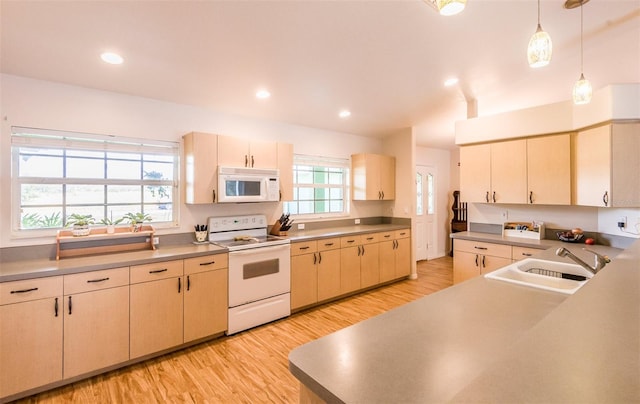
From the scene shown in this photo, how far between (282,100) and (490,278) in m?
2.60

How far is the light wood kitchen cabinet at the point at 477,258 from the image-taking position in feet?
10.9

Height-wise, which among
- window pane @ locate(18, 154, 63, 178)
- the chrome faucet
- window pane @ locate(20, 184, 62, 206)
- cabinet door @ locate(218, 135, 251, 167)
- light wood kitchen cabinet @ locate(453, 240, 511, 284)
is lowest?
light wood kitchen cabinet @ locate(453, 240, 511, 284)

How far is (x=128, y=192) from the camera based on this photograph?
3.05 metres

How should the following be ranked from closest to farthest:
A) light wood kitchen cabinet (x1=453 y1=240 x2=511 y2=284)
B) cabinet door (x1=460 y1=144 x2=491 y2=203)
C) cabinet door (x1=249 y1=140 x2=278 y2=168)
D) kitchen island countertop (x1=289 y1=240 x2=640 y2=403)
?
kitchen island countertop (x1=289 y1=240 x2=640 y2=403), light wood kitchen cabinet (x1=453 y1=240 x2=511 y2=284), cabinet door (x1=249 y1=140 x2=278 y2=168), cabinet door (x1=460 y1=144 x2=491 y2=203)

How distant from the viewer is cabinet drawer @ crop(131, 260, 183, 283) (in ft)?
8.12

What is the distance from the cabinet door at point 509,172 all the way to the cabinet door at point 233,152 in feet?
9.92

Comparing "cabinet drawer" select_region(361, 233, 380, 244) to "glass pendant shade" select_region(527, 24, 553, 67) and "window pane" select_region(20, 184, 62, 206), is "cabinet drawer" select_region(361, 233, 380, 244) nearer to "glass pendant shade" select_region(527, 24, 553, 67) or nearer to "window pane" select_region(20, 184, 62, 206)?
"glass pendant shade" select_region(527, 24, 553, 67)

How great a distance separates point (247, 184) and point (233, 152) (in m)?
0.40

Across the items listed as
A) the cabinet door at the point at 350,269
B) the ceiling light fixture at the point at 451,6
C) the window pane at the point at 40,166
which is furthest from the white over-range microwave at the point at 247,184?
the ceiling light fixture at the point at 451,6

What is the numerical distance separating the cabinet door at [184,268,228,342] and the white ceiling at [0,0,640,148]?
1870mm

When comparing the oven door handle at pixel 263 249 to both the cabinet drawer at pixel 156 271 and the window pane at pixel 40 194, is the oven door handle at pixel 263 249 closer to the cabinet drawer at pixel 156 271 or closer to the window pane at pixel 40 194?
the cabinet drawer at pixel 156 271

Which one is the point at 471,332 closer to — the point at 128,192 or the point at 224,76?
the point at 224,76

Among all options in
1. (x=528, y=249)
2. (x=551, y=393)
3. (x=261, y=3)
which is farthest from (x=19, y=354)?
(x=528, y=249)

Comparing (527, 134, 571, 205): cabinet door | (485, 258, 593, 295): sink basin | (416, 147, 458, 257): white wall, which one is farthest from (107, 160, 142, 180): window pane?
(416, 147, 458, 257): white wall
